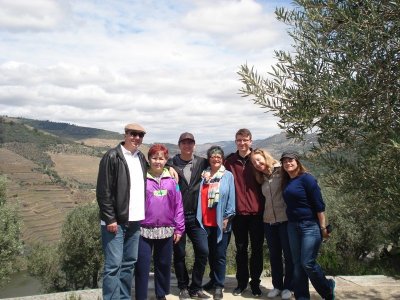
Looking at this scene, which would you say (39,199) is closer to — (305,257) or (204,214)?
(204,214)

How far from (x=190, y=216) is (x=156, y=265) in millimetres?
930

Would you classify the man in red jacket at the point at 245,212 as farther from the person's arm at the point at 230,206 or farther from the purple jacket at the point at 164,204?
the purple jacket at the point at 164,204

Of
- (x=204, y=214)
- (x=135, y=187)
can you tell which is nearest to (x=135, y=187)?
(x=135, y=187)

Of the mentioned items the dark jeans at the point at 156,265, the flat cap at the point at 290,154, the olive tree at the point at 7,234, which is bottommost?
the olive tree at the point at 7,234

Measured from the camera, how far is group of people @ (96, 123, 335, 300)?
537 centimetres

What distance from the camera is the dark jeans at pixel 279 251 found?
6.33 metres

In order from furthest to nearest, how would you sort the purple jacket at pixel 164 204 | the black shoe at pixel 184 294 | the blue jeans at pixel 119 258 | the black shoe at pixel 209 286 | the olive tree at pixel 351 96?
the black shoe at pixel 209 286 → the black shoe at pixel 184 294 → the purple jacket at pixel 164 204 → the blue jeans at pixel 119 258 → the olive tree at pixel 351 96

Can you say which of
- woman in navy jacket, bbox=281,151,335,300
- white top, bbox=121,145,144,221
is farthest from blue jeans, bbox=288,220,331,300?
white top, bbox=121,145,144,221

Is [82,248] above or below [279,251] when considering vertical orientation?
below

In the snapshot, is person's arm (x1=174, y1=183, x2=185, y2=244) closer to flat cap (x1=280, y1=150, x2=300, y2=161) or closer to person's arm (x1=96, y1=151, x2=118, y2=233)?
person's arm (x1=96, y1=151, x2=118, y2=233)

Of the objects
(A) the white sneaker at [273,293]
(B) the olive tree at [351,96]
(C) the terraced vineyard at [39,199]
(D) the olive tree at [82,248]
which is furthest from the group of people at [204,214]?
(C) the terraced vineyard at [39,199]

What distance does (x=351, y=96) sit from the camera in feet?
12.6

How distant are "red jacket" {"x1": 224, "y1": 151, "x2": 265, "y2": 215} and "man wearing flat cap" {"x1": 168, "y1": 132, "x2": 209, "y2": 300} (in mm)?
628

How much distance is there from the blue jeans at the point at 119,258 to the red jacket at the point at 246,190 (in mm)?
1797
